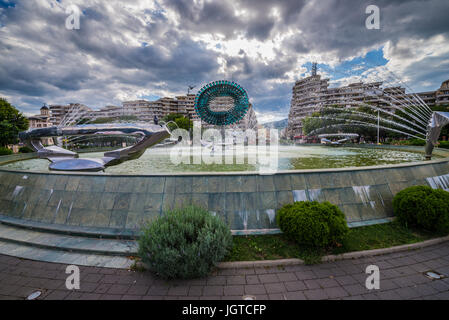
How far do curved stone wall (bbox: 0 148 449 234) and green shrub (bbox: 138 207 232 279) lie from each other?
1584 millimetres

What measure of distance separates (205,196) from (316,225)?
340 cm

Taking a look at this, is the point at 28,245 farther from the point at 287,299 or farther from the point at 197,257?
the point at 287,299

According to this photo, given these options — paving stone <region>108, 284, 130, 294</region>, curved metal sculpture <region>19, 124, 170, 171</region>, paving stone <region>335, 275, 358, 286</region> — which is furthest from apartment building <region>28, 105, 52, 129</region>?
paving stone <region>335, 275, 358, 286</region>

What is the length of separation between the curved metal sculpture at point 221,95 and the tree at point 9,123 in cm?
3398

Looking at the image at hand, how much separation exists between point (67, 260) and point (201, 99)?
30.9 m

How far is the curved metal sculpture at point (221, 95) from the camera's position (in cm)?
3238

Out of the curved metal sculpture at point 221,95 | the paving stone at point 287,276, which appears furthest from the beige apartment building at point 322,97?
the paving stone at point 287,276

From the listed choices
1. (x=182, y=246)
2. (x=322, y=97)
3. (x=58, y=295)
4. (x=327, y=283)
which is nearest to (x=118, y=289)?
(x=58, y=295)

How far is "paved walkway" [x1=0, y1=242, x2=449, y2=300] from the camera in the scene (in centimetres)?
413

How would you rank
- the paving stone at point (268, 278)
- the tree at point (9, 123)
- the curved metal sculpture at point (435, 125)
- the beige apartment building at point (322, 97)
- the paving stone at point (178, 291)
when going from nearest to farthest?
the paving stone at point (178, 291)
the paving stone at point (268, 278)
the curved metal sculpture at point (435, 125)
the tree at point (9, 123)
the beige apartment building at point (322, 97)

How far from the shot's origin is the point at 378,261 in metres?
5.16

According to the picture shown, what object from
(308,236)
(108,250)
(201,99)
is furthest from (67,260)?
(201,99)

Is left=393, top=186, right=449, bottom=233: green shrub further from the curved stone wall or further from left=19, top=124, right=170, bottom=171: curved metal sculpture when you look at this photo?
left=19, top=124, right=170, bottom=171: curved metal sculpture

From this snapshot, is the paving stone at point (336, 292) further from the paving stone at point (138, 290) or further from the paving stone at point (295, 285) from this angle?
the paving stone at point (138, 290)
